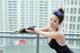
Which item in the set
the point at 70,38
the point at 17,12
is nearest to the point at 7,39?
the point at 70,38

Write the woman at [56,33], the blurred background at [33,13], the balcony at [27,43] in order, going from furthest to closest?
the blurred background at [33,13], the balcony at [27,43], the woman at [56,33]

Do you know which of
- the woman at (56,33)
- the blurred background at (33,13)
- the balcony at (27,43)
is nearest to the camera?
the woman at (56,33)

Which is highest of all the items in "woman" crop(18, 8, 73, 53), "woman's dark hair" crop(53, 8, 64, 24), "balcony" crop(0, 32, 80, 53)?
"woman's dark hair" crop(53, 8, 64, 24)

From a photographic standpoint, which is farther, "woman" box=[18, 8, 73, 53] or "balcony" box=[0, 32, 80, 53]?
"balcony" box=[0, 32, 80, 53]

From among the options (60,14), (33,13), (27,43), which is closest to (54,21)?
(60,14)

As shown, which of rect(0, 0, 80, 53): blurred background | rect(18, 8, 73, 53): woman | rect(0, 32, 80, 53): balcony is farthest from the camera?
rect(0, 0, 80, 53): blurred background

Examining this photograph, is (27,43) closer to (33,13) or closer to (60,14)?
(60,14)

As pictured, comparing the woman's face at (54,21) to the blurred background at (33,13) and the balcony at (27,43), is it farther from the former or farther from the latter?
the blurred background at (33,13)

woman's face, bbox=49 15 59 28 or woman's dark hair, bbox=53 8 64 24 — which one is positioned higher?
woman's dark hair, bbox=53 8 64 24

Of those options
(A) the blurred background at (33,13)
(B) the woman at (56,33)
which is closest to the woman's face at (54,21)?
(B) the woman at (56,33)

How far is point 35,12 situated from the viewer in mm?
4137

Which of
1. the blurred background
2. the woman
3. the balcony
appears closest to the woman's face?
the woman

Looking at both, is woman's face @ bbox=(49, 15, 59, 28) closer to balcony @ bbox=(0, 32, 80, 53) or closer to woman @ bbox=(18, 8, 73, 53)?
woman @ bbox=(18, 8, 73, 53)

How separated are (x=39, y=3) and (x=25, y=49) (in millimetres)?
1408
